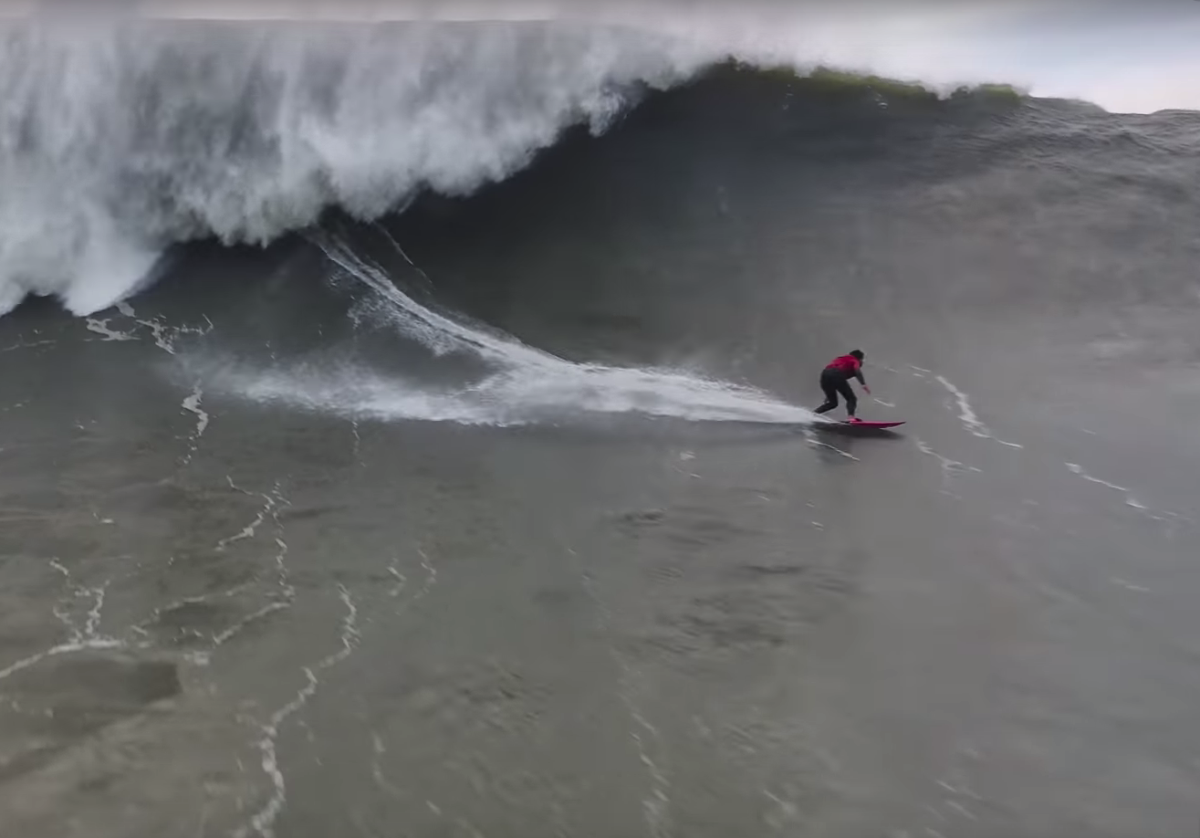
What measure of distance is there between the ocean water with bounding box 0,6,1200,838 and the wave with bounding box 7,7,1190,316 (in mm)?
56

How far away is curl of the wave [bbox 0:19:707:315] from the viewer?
11.6 m

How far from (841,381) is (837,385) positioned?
0.05 metres

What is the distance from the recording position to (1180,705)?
4449 millimetres

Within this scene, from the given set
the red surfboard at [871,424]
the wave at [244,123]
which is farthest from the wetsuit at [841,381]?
the wave at [244,123]

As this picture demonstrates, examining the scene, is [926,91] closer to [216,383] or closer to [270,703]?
[216,383]

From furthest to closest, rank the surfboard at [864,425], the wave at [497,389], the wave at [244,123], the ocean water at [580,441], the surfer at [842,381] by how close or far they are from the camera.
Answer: the wave at [244,123]
the wave at [497,389]
the surfer at [842,381]
the surfboard at [864,425]
the ocean water at [580,441]

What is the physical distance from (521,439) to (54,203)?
7916mm

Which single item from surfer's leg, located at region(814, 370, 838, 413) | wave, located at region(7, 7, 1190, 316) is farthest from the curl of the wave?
surfer's leg, located at region(814, 370, 838, 413)

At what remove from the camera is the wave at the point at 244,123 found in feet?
38.1

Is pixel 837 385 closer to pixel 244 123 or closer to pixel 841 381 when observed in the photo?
pixel 841 381

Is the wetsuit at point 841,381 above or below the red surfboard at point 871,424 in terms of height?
above

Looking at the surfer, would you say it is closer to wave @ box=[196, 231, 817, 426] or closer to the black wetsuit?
the black wetsuit

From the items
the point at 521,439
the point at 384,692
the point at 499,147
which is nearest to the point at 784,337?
the point at 521,439

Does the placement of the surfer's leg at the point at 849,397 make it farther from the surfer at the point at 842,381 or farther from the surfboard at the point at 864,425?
the surfboard at the point at 864,425
